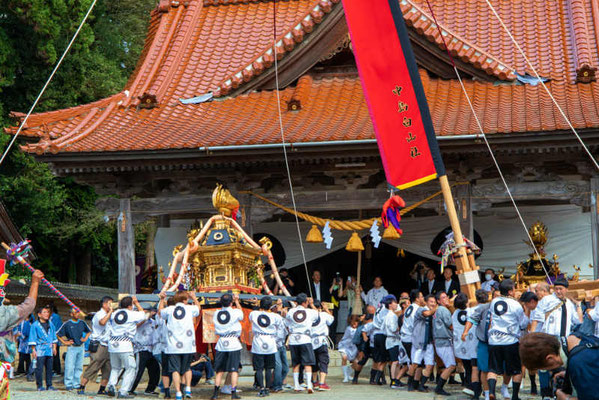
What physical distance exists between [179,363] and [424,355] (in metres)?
3.48

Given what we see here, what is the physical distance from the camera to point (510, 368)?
11602mm

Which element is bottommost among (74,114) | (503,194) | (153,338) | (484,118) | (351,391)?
(351,391)

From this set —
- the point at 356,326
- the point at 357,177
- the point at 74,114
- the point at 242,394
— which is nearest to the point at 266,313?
the point at 242,394

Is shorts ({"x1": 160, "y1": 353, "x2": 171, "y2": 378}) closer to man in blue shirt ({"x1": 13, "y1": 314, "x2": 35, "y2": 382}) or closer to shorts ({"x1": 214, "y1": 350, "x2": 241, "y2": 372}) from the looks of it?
shorts ({"x1": 214, "y1": 350, "x2": 241, "y2": 372})

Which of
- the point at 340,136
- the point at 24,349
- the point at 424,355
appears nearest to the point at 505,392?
the point at 424,355

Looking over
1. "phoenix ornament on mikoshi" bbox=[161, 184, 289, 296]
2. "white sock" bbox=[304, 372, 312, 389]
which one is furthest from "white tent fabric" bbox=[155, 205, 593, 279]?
"white sock" bbox=[304, 372, 312, 389]

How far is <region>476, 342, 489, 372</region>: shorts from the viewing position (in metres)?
11.9

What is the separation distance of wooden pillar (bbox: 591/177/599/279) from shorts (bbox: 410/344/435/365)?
4710 millimetres

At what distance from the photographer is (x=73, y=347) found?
14.3 m

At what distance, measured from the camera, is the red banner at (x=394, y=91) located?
11.0 meters

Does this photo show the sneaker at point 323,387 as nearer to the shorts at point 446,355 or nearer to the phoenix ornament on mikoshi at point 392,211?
the shorts at point 446,355

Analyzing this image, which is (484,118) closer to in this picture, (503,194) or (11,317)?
(503,194)

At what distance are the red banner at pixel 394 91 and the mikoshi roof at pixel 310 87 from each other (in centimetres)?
523

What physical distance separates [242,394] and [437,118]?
6890mm
